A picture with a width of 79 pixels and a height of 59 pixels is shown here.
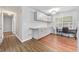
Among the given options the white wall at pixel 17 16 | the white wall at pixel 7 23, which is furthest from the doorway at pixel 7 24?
the white wall at pixel 17 16

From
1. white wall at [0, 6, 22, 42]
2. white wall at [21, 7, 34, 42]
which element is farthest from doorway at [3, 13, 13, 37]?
white wall at [21, 7, 34, 42]

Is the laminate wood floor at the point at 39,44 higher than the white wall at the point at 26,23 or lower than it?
lower

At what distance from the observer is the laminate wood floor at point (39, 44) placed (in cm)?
191

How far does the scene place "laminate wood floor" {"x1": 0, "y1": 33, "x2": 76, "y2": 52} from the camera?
191 centimetres

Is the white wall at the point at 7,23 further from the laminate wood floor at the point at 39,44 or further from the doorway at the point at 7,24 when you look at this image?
the laminate wood floor at the point at 39,44

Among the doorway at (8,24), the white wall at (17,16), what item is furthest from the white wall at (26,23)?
the doorway at (8,24)

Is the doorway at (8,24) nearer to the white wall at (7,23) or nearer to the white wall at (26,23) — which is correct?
the white wall at (7,23)

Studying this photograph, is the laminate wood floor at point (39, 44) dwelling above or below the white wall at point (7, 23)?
below

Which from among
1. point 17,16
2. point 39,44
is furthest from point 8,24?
point 39,44

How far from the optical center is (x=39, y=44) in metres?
1.96

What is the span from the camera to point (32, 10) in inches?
75.2
